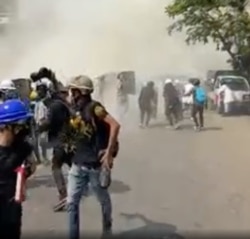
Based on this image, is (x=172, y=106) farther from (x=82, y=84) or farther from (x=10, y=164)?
(x=10, y=164)

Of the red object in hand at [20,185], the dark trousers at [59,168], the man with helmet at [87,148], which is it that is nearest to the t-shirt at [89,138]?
the man with helmet at [87,148]

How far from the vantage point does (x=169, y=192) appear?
9383 millimetres

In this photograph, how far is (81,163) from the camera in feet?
21.5

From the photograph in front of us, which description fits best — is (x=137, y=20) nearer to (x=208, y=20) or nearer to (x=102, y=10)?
(x=102, y=10)

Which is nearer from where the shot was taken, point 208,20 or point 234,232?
point 234,232

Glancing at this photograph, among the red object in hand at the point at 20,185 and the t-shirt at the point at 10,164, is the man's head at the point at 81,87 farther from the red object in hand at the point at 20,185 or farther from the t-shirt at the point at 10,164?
the red object in hand at the point at 20,185

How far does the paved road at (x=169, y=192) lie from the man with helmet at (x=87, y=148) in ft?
2.40

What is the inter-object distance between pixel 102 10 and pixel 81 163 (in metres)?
48.4

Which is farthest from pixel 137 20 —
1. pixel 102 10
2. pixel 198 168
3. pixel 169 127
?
pixel 198 168

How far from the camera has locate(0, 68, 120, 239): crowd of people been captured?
4.85 metres

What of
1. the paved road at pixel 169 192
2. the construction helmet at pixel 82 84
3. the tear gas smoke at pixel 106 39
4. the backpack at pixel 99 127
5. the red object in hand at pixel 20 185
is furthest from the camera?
the tear gas smoke at pixel 106 39

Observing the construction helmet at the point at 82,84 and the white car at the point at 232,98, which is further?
the white car at the point at 232,98

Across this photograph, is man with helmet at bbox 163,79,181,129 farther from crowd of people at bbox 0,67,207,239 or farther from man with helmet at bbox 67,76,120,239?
man with helmet at bbox 67,76,120,239

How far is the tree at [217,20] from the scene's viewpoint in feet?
97.5
